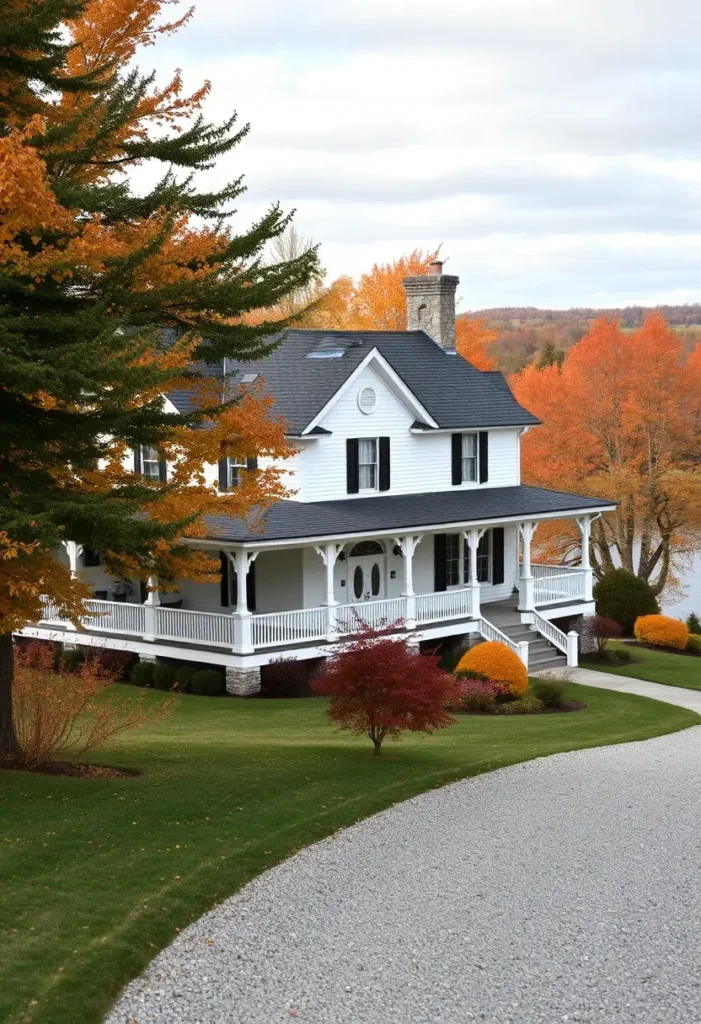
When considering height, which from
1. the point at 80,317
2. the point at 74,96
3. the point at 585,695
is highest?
the point at 74,96

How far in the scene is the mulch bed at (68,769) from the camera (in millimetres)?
16719

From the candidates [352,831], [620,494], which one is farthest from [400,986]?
[620,494]

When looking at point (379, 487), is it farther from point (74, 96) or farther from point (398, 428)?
point (74, 96)

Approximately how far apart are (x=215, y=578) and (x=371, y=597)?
588 inches

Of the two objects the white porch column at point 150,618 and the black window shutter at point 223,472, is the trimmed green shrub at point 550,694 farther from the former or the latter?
the black window shutter at point 223,472

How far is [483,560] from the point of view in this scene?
35781 millimetres

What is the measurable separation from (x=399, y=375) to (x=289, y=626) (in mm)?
7894

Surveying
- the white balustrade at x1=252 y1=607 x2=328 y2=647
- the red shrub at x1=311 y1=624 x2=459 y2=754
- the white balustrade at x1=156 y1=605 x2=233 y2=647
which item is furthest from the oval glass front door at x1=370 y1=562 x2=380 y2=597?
the red shrub at x1=311 y1=624 x2=459 y2=754

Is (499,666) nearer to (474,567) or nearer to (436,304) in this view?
(474,567)

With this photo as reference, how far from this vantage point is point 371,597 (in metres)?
32.7

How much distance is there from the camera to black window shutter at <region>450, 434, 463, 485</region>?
114ft

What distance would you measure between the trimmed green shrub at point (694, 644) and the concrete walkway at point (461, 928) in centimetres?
2044

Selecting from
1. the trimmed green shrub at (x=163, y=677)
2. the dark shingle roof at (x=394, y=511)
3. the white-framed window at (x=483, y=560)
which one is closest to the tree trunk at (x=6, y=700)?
the dark shingle roof at (x=394, y=511)

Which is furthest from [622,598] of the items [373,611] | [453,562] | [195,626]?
[195,626]
